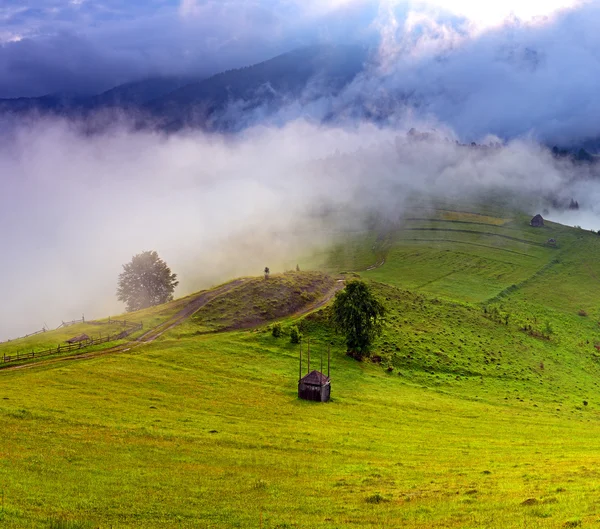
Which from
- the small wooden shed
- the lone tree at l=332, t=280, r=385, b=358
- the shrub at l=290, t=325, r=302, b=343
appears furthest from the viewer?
the shrub at l=290, t=325, r=302, b=343

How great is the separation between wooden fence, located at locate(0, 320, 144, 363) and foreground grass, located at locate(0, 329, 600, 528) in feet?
21.9

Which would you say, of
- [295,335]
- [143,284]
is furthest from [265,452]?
[143,284]

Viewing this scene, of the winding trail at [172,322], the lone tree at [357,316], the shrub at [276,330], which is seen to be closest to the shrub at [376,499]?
the winding trail at [172,322]

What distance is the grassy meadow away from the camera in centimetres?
2970

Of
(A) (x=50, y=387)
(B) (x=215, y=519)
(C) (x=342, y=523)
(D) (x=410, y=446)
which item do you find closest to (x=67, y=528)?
(B) (x=215, y=519)

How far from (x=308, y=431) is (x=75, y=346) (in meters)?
44.7

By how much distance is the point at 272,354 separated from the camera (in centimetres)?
8550

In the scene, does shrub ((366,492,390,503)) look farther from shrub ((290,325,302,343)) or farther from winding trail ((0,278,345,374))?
shrub ((290,325,302,343))

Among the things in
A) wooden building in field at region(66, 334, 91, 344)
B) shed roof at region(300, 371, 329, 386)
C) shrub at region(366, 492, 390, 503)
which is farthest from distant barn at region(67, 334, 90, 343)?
shrub at region(366, 492, 390, 503)

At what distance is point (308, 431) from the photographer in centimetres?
5181

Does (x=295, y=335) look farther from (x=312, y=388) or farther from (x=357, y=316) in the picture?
(x=312, y=388)

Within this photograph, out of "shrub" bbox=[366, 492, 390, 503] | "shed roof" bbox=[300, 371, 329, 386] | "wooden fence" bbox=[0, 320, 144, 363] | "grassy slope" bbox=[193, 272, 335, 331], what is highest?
"grassy slope" bbox=[193, 272, 335, 331]

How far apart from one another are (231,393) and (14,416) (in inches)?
1005

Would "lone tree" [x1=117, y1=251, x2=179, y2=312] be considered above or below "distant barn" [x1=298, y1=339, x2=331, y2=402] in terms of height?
above
